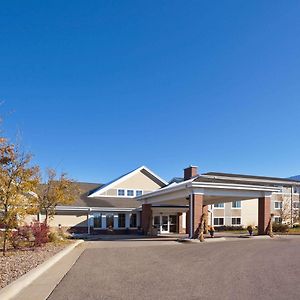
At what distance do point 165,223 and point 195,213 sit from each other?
51.1ft

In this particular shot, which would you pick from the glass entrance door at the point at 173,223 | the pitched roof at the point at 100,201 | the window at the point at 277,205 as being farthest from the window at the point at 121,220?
the window at the point at 277,205

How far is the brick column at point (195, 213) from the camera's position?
25219mm

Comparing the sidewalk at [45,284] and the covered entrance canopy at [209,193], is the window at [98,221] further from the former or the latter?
the sidewalk at [45,284]

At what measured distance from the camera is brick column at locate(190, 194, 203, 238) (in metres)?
25.2

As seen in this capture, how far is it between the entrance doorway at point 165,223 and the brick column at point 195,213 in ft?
47.9

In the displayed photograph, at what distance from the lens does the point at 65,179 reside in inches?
1142

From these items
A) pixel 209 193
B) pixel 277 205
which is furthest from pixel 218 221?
pixel 209 193

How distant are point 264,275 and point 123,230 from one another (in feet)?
96.5

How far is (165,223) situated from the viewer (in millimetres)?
40469

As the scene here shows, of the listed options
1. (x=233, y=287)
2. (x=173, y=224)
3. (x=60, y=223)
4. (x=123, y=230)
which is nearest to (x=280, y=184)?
(x=173, y=224)

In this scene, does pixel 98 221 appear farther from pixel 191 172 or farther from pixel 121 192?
pixel 191 172

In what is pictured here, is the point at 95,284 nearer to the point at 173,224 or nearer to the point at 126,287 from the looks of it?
the point at 126,287

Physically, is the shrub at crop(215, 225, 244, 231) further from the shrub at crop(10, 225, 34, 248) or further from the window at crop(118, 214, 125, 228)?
the shrub at crop(10, 225, 34, 248)

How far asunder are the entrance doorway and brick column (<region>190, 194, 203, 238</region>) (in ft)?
47.9
